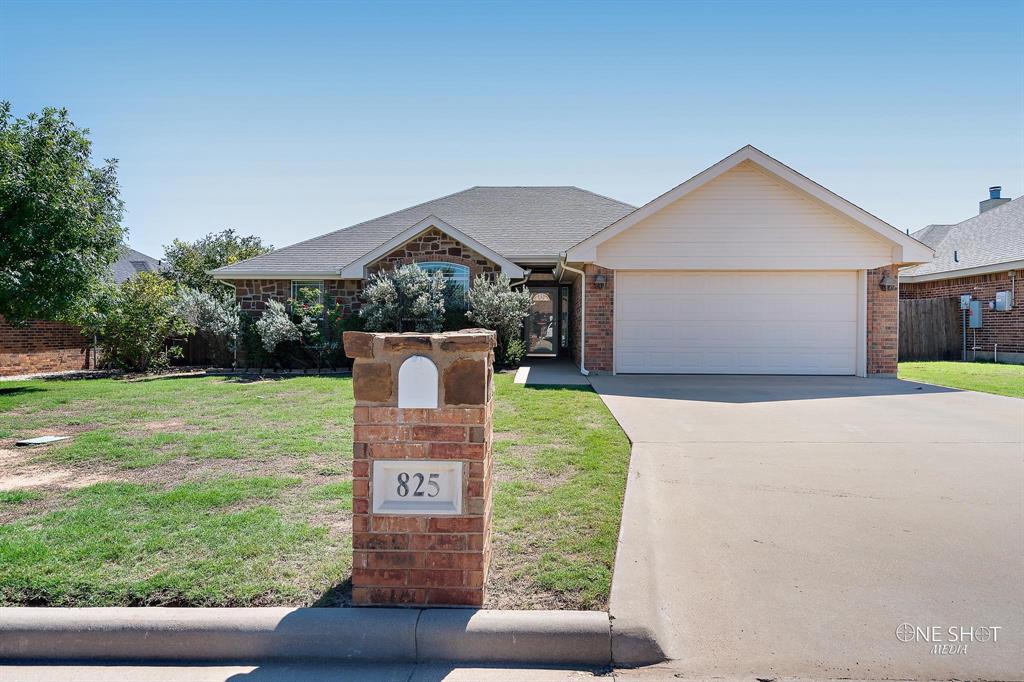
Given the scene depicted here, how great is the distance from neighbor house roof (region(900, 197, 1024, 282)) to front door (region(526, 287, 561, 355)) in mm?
11804

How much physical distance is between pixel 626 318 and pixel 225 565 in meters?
10.9

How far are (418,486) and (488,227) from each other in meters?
15.8

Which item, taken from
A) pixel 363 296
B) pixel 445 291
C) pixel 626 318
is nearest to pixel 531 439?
pixel 626 318

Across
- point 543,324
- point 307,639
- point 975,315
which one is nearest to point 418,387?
point 307,639

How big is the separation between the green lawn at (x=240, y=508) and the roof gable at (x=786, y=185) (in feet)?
17.4

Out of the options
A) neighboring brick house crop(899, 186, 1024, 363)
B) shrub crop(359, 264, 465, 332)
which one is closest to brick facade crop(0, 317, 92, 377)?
shrub crop(359, 264, 465, 332)

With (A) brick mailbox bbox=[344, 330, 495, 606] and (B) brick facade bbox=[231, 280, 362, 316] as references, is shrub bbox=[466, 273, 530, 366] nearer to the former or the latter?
(B) brick facade bbox=[231, 280, 362, 316]

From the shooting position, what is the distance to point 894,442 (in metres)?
6.81

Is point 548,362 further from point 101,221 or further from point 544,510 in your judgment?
point 544,510

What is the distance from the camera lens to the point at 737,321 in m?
13.2

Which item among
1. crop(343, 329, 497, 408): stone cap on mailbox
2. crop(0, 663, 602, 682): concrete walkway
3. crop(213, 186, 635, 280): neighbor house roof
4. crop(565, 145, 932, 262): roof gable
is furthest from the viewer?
crop(213, 186, 635, 280): neighbor house roof

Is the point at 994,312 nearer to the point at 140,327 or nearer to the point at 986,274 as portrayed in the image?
the point at 986,274

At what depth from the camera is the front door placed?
1923 cm

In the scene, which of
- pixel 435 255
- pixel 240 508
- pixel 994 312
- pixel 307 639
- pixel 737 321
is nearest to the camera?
pixel 307 639
